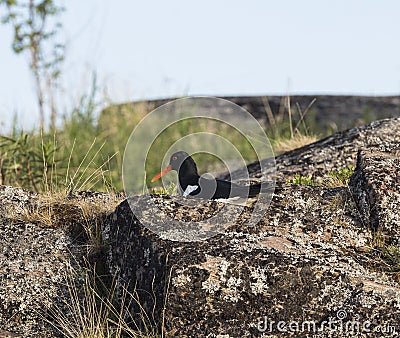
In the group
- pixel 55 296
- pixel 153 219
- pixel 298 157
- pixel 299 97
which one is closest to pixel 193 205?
pixel 153 219

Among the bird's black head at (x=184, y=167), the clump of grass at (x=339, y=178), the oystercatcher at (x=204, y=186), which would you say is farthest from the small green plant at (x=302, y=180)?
the bird's black head at (x=184, y=167)

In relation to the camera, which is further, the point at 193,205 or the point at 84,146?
the point at 84,146

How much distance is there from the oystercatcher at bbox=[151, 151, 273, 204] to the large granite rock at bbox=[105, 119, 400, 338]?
0.99ft

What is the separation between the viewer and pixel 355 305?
3.21m

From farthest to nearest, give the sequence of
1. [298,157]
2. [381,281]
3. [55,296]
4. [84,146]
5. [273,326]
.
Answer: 1. [84,146]
2. [298,157]
3. [55,296]
4. [381,281]
5. [273,326]

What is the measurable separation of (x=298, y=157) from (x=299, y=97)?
660 centimetres

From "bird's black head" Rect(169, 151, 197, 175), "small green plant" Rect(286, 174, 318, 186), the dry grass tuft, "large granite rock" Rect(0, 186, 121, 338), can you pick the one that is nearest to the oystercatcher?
"bird's black head" Rect(169, 151, 197, 175)

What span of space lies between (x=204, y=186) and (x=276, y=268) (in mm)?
1767

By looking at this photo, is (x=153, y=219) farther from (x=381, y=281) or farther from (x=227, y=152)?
(x=227, y=152)

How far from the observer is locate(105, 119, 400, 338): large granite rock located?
10.5ft
